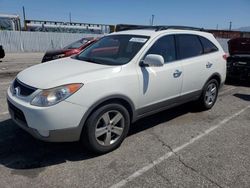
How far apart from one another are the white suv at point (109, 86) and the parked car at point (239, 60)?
3.77 m

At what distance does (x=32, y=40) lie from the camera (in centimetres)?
2247

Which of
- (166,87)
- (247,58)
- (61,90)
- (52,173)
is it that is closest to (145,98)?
(166,87)

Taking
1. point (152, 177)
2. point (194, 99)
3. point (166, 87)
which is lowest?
point (152, 177)

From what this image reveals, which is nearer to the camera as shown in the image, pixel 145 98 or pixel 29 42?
pixel 145 98

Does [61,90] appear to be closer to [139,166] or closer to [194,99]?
[139,166]

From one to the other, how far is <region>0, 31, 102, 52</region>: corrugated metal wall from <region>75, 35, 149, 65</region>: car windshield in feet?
61.0

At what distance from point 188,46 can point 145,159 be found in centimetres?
249

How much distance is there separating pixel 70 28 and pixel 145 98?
2761 centimetres

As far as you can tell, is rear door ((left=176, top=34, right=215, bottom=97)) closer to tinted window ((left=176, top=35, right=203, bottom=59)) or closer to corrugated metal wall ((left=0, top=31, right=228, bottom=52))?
tinted window ((left=176, top=35, right=203, bottom=59))

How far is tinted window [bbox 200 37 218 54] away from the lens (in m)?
5.52

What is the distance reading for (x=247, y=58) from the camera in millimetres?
Result: 8523

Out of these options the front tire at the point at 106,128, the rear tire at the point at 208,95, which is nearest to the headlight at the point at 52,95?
the front tire at the point at 106,128

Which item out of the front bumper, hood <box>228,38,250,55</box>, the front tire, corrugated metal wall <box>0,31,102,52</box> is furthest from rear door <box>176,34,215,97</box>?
corrugated metal wall <box>0,31,102,52</box>

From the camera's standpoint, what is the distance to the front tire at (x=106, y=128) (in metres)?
3.52
